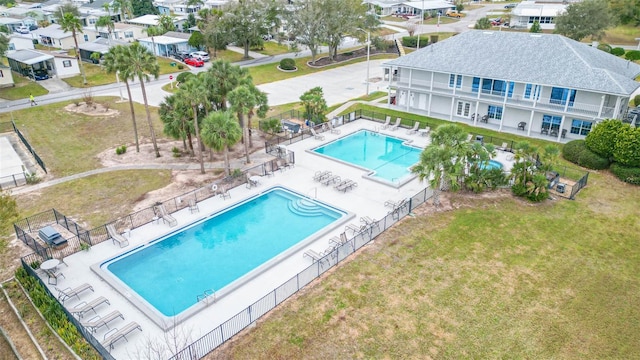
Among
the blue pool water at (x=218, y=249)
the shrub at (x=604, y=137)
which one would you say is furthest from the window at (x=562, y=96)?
the blue pool water at (x=218, y=249)

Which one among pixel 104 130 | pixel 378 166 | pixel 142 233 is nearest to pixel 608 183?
pixel 378 166

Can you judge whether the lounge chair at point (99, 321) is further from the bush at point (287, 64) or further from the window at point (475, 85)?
the bush at point (287, 64)

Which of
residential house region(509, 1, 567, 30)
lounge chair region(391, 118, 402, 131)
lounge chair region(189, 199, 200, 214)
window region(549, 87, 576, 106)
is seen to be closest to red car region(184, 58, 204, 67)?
lounge chair region(391, 118, 402, 131)

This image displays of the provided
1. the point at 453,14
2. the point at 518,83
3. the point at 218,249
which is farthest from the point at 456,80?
the point at 453,14

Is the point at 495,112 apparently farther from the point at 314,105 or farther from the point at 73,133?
the point at 73,133

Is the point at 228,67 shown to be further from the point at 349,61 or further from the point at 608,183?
the point at 349,61
